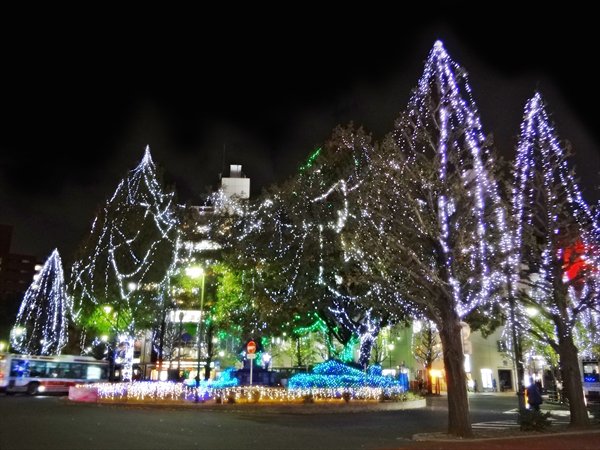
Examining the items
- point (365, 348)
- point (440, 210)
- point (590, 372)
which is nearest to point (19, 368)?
point (365, 348)

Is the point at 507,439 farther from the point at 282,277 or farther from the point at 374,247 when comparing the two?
the point at 282,277

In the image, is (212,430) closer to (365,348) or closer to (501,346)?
(365,348)

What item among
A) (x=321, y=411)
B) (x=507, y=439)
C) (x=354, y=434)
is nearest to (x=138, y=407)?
(x=321, y=411)

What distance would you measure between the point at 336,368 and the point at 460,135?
14168 millimetres

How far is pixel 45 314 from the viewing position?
50406 millimetres

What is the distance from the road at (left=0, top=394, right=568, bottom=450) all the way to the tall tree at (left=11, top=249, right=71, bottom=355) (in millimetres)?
29381

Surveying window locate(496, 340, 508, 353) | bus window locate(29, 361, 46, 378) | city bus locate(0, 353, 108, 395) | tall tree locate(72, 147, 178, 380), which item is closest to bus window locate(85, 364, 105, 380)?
city bus locate(0, 353, 108, 395)

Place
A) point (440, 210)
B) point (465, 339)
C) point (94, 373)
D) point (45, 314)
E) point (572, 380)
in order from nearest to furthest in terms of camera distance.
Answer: point (440, 210)
point (465, 339)
point (572, 380)
point (94, 373)
point (45, 314)

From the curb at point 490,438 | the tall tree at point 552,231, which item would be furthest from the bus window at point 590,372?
the curb at point 490,438

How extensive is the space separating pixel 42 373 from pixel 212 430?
29.8m

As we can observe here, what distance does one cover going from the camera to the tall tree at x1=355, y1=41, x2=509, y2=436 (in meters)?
15.0

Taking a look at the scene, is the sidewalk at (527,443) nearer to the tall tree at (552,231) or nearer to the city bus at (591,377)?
the tall tree at (552,231)

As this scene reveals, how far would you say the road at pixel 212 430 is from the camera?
1145 centimetres

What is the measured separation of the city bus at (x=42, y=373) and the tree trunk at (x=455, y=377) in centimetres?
3297
